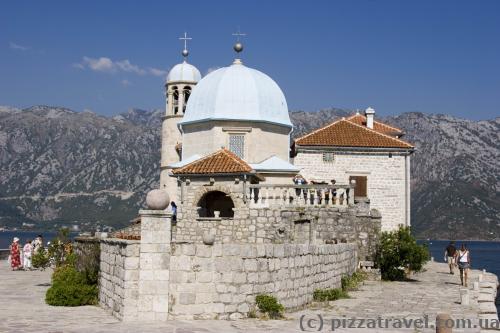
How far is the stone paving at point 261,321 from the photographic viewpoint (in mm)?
13359

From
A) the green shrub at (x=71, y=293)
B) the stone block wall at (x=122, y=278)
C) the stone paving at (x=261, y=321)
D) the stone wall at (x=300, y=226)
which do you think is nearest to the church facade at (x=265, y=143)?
the stone wall at (x=300, y=226)

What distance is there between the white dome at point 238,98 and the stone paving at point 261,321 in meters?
11.7

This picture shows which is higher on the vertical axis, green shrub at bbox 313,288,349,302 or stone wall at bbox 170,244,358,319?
stone wall at bbox 170,244,358,319

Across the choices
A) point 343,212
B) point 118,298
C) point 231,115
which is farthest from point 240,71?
point 118,298

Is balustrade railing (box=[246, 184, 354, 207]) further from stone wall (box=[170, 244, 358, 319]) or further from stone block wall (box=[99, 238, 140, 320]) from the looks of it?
stone block wall (box=[99, 238, 140, 320])

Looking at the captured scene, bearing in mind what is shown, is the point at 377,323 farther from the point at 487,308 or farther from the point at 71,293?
the point at 71,293

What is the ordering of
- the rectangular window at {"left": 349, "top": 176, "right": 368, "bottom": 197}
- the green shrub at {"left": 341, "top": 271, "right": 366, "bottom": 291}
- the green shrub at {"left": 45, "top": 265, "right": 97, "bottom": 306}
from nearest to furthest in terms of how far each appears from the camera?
the green shrub at {"left": 45, "top": 265, "right": 97, "bottom": 306} → the green shrub at {"left": 341, "top": 271, "right": 366, "bottom": 291} → the rectangular window at {"left": 349, "top": 176, "right": 368, "bottom": 197}

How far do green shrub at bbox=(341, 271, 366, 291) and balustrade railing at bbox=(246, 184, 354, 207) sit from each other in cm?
294

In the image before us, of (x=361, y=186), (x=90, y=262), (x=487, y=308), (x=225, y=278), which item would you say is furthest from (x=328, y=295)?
(x=361, y=186)

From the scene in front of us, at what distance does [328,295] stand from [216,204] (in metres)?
11.9

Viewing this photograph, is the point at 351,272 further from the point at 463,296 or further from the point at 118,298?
the point at 118,298

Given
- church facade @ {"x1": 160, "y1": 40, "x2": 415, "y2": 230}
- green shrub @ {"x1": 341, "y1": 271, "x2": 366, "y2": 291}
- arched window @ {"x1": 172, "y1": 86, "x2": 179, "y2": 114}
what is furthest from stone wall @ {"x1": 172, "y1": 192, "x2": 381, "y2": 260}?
arched window @ {"x1": 172, "y1": 86, "x2": 179, "y2": 114}

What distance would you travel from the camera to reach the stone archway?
98.4 ft

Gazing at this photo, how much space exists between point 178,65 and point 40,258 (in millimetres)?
18751
